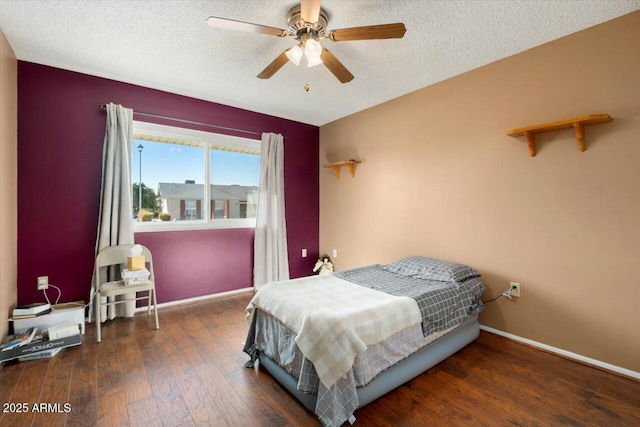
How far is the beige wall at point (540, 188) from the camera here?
196 cm

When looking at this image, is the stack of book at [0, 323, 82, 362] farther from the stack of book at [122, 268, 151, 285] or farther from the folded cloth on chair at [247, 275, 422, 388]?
the folded cloth on chair at [247, 275, 422, 388]

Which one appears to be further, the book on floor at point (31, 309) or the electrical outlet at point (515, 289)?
the electrical outlet at point (515, 289)

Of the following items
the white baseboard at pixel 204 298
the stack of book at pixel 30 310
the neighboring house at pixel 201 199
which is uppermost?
the neighboring house at pixel 201 199

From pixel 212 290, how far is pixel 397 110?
312 centimetres

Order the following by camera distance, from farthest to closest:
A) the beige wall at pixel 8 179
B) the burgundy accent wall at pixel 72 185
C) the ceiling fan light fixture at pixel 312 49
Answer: the burgundy accent wall at pixel 72 185, the beige wall at pixel 8 179, the ceiling fan light fixture at pixel 312 49

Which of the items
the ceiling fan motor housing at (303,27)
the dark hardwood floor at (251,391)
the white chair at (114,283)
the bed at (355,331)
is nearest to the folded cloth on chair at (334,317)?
the bed at (355,331)

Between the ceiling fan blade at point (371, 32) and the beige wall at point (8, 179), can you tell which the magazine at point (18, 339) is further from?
the ceiling fan blade at point (371, 32)

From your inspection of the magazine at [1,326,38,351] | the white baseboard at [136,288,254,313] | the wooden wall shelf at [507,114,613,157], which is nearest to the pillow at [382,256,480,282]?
the wooden wall shelf at [507,114,613,157]

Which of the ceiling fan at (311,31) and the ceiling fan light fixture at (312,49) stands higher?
the ceiling fan at (311,31)

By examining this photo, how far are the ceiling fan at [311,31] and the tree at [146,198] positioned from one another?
2.09 m

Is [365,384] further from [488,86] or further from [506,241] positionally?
[488,86]

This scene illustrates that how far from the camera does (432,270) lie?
2.57 m

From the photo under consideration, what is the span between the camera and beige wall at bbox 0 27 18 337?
217 centimetres

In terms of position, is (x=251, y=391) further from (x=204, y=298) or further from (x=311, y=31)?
(x=311, y=31)
